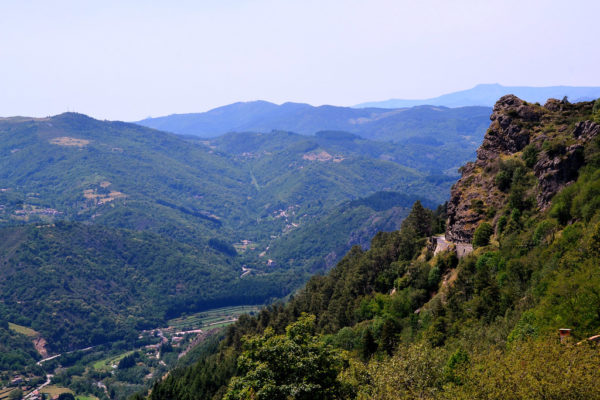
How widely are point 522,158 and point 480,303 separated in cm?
2982

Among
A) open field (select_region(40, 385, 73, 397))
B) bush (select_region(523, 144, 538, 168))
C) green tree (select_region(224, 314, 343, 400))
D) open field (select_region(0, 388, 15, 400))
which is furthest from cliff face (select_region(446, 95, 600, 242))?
open field (select_region(0, 388, 15, 400))

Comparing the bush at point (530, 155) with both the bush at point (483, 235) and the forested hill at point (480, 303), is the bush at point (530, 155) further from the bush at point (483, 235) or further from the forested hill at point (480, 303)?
the bush at point (483, 235)

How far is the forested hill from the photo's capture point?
3234 centimetres

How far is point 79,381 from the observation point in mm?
197250

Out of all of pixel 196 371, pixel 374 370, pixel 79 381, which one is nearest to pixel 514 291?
pixel 374 370

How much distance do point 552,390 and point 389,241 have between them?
76.3 metres

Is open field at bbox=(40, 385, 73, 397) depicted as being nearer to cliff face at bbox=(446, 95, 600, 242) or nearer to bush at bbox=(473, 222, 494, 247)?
cliff face at bbox=(446, 95, 600, 242)

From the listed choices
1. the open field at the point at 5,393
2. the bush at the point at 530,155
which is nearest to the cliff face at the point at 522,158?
the bush at the point at 530,155

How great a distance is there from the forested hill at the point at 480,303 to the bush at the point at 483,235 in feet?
0.53

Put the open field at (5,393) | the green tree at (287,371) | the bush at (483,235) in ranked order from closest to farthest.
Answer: the green tree at (287,371) → the bush at (483,235) → the open field at (5,393)

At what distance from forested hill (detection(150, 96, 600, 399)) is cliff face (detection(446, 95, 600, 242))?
22cm

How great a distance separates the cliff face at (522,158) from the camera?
59.3 meters

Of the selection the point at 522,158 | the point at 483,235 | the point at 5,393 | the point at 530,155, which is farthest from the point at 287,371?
the point at 5,393

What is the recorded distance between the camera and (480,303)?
53188mm
